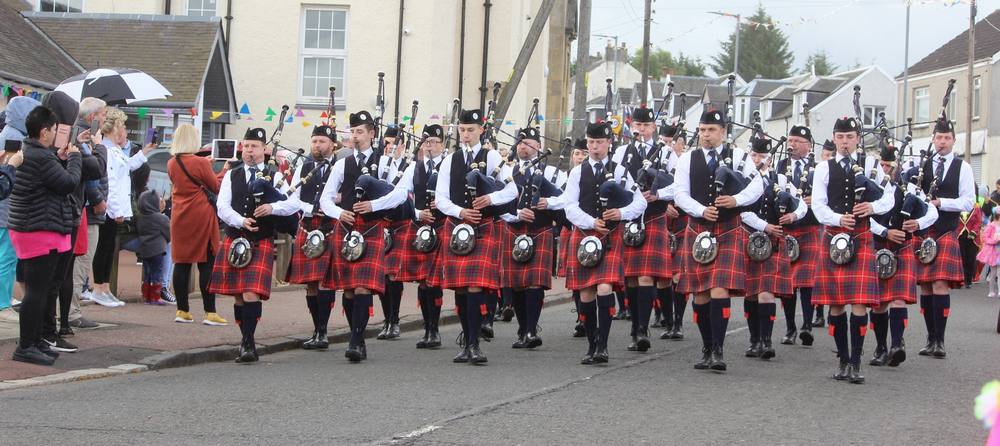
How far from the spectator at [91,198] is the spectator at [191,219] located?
0.85 m

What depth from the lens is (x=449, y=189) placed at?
33.4ft

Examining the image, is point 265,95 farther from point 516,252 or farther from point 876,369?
point 876,369

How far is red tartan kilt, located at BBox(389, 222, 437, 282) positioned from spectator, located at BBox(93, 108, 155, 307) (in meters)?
2.78

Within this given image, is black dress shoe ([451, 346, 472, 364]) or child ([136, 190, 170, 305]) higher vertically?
child ([136, 190, 170, 305])

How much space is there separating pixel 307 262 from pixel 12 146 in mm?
2419

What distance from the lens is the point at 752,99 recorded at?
68.7 m

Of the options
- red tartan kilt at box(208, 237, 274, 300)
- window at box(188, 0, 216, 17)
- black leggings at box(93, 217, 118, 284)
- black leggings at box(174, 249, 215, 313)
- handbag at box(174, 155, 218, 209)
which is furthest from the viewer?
window at box(188, 0, 216, 17)

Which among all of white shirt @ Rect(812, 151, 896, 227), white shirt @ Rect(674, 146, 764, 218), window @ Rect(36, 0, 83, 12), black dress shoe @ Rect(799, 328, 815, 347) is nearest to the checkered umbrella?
white shirt @ Rect(674, 146, 764, 218)

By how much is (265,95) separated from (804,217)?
17176mm

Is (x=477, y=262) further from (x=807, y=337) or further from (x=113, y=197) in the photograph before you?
(x=113, y=197)

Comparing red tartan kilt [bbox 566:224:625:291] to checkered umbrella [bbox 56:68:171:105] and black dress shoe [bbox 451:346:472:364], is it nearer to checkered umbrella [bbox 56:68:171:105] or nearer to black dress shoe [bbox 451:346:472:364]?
black dress shoe [bbox 451:346:472:364]

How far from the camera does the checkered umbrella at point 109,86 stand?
12719mm

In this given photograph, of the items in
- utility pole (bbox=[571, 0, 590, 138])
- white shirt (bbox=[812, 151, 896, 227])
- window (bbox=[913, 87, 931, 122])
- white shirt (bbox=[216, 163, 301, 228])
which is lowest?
white shirt (bbox=[216, 163, 301, 228])

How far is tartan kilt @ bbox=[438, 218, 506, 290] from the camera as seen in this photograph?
1009 centimetres
